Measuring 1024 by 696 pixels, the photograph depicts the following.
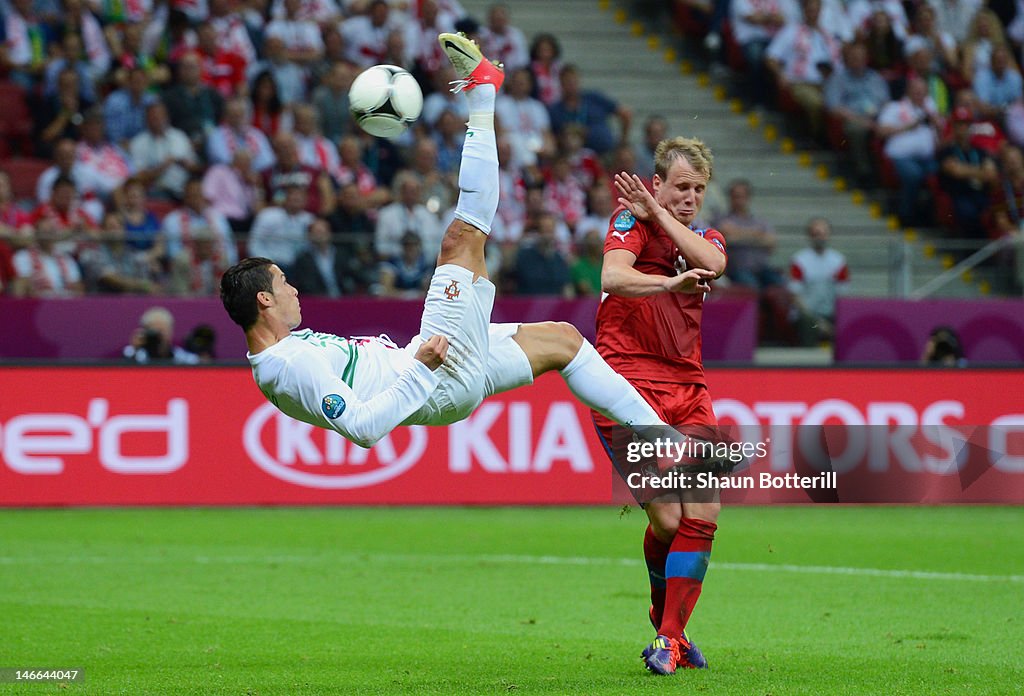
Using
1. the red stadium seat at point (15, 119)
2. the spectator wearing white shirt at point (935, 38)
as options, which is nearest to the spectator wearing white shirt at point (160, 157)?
the red stadium seat at point (15, 119)

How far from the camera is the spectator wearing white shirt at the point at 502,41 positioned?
19812mm

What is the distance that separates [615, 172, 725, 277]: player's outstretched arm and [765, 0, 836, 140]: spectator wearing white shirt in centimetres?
1493

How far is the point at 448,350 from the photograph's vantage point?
6.88m

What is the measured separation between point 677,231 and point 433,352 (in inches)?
48.4

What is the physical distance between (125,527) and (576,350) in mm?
7385

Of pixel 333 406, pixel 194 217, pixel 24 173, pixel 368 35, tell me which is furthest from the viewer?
pixel 368 35

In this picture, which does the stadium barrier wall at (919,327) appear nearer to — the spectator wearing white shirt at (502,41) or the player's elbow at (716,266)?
the spectator wearing white shirt at (502,41)

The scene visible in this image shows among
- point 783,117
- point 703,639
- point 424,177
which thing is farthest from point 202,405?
point 783,117

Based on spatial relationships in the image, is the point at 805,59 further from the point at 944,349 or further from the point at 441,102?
the point at 944,349

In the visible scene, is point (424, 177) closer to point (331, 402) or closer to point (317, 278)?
point (317, 278)

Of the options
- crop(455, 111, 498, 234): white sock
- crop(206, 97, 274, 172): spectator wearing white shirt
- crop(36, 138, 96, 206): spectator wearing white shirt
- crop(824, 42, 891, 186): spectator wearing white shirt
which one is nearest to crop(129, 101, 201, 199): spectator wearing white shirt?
crop(206, 97, 274, 172): spectator wearing white shirt

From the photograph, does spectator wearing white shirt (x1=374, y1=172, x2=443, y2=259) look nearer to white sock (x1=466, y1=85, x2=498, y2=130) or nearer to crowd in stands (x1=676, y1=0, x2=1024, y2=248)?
crowd in stands (x1=676, y1=0, x2=1024, y2=248)

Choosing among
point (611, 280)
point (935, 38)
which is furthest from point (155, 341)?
point (935, 38)

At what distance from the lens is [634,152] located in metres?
19.4
